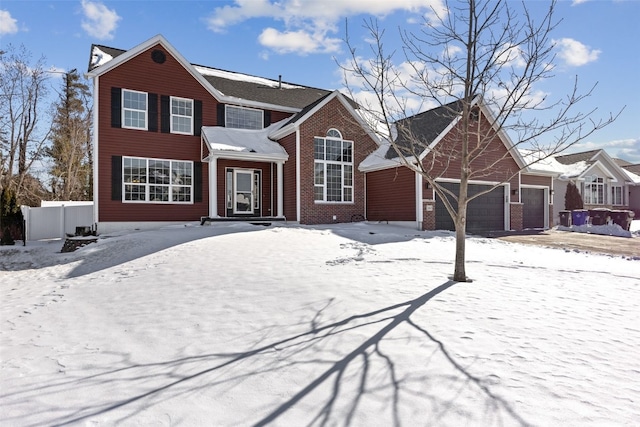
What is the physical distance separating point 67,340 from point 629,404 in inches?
218

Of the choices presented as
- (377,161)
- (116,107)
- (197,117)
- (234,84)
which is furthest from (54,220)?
(377,161)

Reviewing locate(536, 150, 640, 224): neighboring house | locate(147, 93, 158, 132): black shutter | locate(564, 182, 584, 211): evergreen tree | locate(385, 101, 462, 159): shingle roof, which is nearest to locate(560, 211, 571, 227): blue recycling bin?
locate(564, 182, 584, 211): evergreen tree

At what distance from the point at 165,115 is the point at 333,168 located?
25.1 ft

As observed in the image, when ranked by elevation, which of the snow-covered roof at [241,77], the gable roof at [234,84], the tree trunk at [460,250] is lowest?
the tree trunk at [460,250]

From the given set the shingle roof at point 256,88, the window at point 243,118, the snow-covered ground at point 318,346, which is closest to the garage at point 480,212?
the snow-covered ground at point 318,346

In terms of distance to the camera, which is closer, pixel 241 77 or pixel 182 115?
pixel 182 115

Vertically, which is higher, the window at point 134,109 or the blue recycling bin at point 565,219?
the window at point 134,109

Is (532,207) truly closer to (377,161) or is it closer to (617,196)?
(377,161)

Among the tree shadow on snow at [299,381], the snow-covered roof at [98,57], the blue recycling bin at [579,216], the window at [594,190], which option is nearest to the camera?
the tree shadow on snow at [299,381]

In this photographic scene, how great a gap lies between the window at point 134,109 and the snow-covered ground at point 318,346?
9578 millimetres

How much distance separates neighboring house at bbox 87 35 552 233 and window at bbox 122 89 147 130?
4cm

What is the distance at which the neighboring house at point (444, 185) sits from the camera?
52.1 feet

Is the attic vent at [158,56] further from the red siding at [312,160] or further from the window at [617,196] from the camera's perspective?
the window at [617,196]

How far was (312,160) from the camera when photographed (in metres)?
16.3
